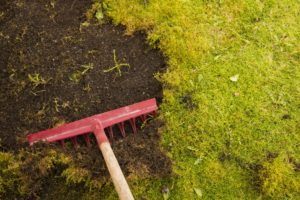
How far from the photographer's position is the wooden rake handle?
270 centimetres

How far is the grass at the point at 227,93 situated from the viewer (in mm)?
3359

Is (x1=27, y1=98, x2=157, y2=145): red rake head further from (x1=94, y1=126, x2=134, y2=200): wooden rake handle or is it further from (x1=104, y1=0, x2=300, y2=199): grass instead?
(x1=104, y1=0, x2=300, y2=199): grass

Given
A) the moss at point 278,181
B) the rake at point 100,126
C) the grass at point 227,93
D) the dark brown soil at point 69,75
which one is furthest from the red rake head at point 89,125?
the moss at point 278,181

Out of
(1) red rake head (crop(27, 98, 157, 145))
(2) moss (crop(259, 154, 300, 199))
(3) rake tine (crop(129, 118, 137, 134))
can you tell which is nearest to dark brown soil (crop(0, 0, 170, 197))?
(3) rake tine (crop(129, 118, 137, 134))

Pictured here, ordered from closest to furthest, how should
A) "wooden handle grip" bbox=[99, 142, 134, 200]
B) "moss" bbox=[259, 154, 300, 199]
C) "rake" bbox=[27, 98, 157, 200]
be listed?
"wooden handle grip" bbox=[99, 142, 134, 200], "rake" bbox=[27, 98, 157, 200], "moss" bbox=[259, 154, 300, 199]

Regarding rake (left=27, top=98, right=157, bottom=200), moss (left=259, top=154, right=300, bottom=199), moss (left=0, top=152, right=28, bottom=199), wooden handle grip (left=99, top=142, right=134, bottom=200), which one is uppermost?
rake (left=27, top=98, right=157, bottom=200)

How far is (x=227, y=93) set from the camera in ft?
12.1

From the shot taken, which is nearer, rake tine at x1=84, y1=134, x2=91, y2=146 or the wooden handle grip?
the wooden handle grip

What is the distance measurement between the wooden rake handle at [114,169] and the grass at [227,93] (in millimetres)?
578

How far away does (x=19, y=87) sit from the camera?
11.6ft

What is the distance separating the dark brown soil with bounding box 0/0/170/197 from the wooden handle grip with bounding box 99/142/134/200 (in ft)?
0.83

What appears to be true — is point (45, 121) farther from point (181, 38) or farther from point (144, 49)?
point (181, 38)

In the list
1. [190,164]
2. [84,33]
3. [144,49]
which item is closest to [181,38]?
[144,49]

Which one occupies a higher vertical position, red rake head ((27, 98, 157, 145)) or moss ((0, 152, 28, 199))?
red rake head ((27, 98, 157, 145))
